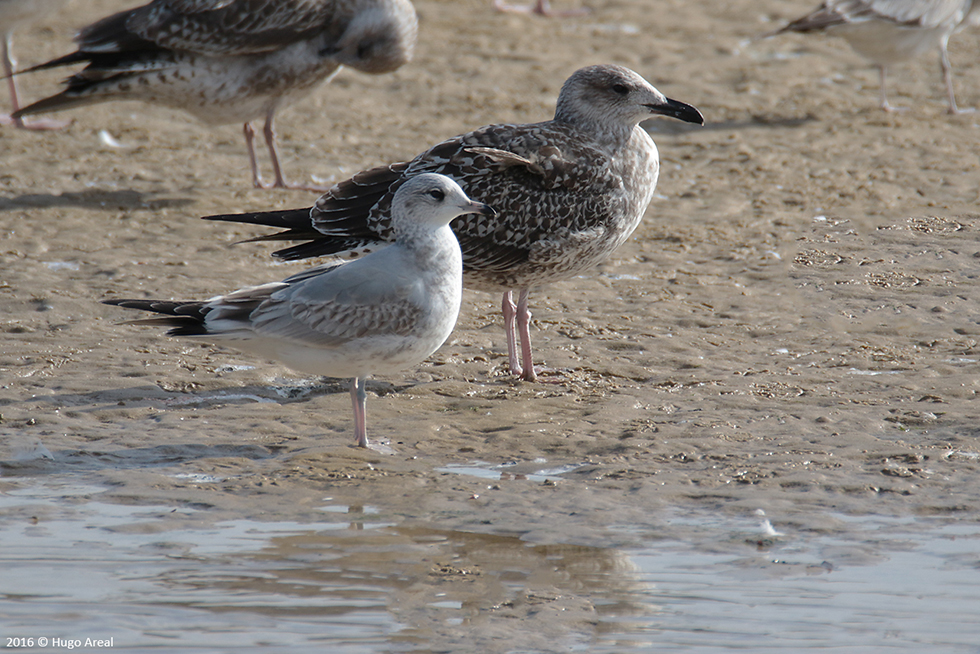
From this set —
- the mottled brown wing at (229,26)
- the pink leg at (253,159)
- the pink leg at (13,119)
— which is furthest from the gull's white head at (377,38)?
the pink leg at (13,119)

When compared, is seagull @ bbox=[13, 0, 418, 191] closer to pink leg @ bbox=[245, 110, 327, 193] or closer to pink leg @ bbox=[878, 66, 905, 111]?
pink leg @ bbox=[245, 110, 327, 193]

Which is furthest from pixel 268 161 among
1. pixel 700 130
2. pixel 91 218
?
pixel 700 130

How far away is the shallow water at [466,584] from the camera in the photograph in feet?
12.7

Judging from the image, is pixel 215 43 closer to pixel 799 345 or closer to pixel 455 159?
pixel 455 159

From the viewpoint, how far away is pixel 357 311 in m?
5.14

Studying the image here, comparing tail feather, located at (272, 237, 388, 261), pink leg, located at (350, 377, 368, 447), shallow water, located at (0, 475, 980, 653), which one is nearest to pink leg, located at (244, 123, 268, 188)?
tail feather, located at (272, 237, 388, 261)

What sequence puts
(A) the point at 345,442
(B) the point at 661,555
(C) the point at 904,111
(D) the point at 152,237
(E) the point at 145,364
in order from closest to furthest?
(B) the point at 661,555 < (A) the point at 345,442 < (E) the point at 145,364 < (D) the point at 152,237 < (C) the point at 904,111

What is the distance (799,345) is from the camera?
6.52m

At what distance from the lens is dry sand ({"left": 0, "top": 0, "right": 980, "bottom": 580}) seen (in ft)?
16.4

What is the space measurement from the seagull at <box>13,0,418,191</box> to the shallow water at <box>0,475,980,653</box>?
4.93 meters

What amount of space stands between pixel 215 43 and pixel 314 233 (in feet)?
11.0

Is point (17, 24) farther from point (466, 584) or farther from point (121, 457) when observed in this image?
point (466, 584)

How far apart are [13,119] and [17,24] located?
1102mm

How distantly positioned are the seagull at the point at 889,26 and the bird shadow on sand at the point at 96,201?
6066 millimetres
